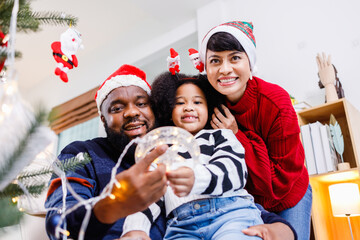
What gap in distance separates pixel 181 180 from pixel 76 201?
1.19 feet

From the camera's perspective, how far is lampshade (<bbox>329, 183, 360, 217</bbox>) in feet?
5.40

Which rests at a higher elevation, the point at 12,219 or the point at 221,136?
the point at 221,136

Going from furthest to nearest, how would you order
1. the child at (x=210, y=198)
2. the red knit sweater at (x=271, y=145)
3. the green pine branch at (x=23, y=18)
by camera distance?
the red knit sweater at (x=271, y=145) → the child at (x=210, y=198) → the green pine branch at (x=23, y=18)

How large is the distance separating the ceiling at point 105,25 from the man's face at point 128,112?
170 centimetres

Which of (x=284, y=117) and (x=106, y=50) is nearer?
(x=284, y=117)

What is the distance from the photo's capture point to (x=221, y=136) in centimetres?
110

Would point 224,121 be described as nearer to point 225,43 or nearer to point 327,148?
point 225,43

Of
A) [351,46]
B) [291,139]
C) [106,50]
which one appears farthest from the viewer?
[106,50]

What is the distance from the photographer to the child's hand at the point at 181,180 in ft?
2.29

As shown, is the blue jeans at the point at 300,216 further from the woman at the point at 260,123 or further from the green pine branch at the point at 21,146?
the green pine branch at the point at 21,146

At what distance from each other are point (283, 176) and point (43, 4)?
2690mm

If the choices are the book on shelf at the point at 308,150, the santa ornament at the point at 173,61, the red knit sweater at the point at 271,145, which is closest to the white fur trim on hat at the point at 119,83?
the santa ornament at the point at 173,61

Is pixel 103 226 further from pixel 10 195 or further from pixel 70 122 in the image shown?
pixel 70 122

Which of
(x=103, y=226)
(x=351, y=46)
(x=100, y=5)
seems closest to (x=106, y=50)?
(x=100, y=5)
